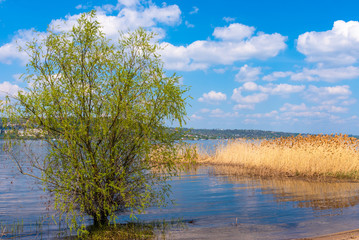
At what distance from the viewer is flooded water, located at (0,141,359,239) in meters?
9.91

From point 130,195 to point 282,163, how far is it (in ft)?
50.3

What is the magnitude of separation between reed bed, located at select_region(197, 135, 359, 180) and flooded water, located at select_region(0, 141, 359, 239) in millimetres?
2022

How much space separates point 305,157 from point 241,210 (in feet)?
34.1

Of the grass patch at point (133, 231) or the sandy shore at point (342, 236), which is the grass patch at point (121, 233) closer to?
the grass patch at point (133, 231)

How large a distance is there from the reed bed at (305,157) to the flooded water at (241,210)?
79.6 inches

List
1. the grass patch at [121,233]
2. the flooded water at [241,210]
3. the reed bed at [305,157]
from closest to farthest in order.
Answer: the grass patch at [121,233]
the flooded water at [241,210]
the reed bed at [305,157]

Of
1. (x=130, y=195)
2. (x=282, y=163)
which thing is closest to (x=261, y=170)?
(x=282, y=163)

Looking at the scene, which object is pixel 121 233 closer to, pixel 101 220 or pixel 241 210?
pixel 101 220

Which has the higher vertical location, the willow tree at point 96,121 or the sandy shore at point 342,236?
the willow tree at point 96,121

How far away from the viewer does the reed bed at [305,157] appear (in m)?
20.5

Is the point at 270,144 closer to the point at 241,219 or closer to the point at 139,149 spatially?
the point at 241,219

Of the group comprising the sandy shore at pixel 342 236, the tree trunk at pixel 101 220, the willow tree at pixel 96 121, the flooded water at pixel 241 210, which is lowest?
the flooded water at pixel 241 210

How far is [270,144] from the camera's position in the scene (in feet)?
84.8

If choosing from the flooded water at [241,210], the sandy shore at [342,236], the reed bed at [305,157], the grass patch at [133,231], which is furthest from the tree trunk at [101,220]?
the reed bed at [305,157]
